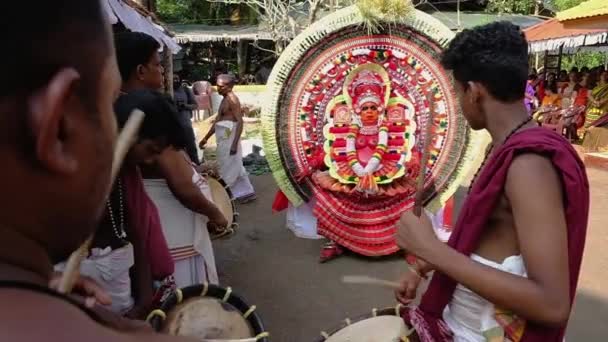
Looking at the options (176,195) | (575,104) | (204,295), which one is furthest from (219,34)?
(204,295)

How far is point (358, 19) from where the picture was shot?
4.32m

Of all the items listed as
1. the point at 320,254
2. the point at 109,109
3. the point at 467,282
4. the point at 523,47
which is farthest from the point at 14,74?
the point at 320,254

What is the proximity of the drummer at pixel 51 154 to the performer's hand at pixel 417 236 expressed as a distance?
0.99 m

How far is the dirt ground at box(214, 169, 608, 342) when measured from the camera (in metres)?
3.45

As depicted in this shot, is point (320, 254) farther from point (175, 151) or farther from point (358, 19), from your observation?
point (175, 151)

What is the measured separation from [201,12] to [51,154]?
21694mm

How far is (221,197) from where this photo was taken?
3068 millimetres

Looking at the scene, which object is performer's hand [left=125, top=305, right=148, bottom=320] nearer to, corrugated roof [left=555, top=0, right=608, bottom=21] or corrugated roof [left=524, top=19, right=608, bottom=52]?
corrugated roof [left=555, top=0, right=608, bottom=21]

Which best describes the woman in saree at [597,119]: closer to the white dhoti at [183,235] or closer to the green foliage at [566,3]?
the green foliage at [566,3]

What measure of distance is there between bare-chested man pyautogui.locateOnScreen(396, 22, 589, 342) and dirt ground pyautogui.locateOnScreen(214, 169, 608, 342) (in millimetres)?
1992

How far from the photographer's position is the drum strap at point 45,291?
0.51 meters

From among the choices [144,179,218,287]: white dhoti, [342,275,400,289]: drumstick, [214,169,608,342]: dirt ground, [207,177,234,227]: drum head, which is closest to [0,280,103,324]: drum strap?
[144,179,218,287]: white dhoti

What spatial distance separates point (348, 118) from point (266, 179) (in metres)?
3.32

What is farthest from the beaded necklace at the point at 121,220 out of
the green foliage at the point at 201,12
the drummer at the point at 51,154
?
the green foliage at the point at 201,12
